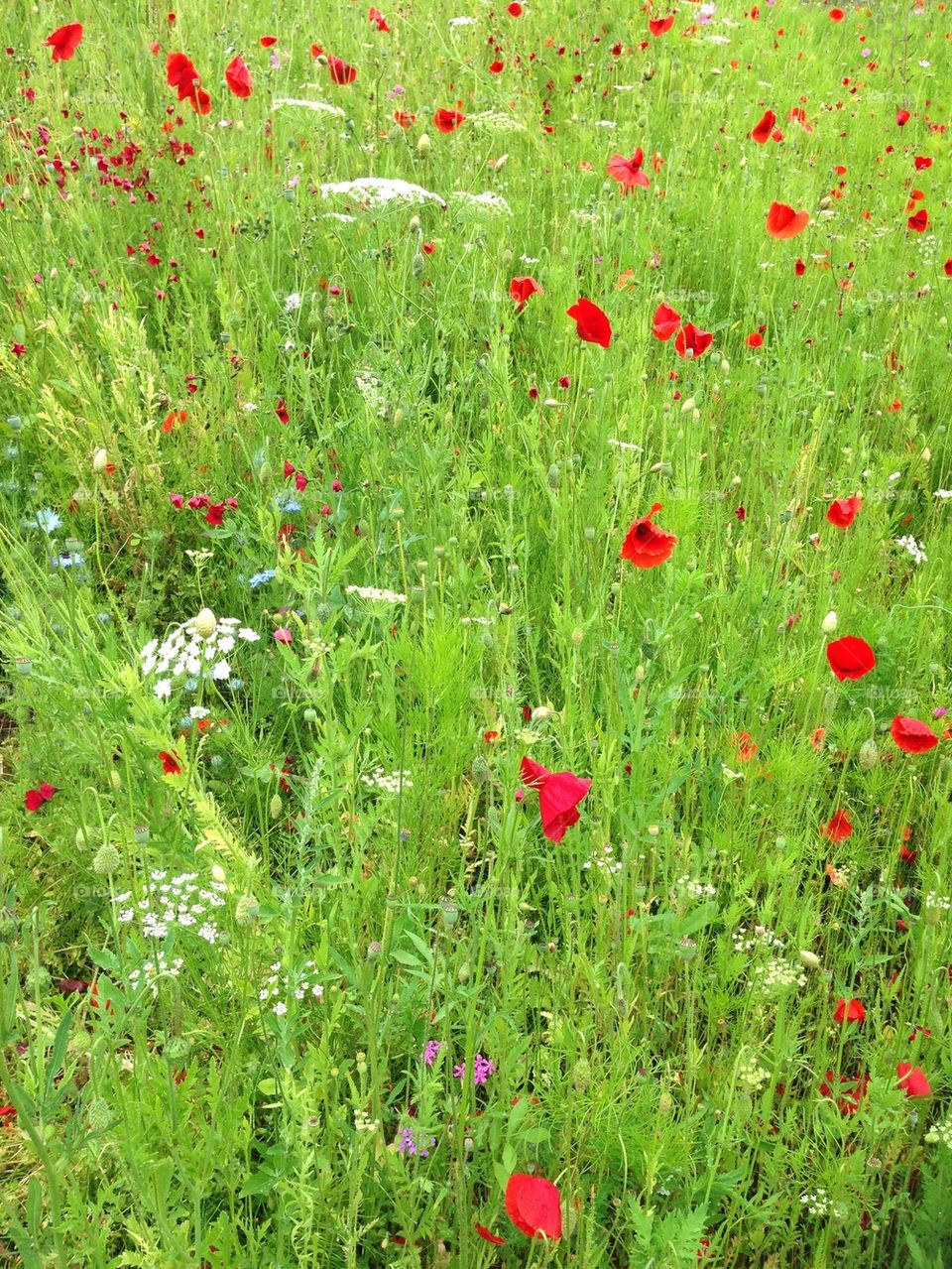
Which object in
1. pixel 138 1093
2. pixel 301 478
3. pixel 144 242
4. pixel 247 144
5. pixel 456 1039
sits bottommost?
pixel 456 1039

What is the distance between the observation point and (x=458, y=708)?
6.68ft

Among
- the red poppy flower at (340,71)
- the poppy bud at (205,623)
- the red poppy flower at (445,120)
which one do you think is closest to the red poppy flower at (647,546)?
the poppy bud at (205,623)

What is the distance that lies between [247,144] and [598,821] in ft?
10.9

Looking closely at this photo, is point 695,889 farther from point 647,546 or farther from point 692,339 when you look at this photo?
point 692,339

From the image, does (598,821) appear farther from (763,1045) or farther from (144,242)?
(144,242)

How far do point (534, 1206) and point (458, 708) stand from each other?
0.99 meters

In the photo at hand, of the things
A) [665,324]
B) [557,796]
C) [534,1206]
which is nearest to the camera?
[534,1206]

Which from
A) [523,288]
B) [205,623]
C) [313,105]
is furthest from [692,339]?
[205,623]

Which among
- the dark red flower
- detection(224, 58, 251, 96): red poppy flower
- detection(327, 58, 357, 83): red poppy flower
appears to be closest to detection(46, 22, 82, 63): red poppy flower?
detection(224, 58, 251, 96): red poppy flower

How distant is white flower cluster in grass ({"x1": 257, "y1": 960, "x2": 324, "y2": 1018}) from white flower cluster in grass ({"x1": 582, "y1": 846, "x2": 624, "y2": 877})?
0.44m

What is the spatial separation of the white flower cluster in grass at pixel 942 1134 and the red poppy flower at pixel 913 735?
0.58m

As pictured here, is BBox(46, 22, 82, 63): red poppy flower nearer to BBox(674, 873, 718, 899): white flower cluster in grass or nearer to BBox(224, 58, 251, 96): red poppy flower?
BBox(224, 58, 251, 96): red poppy flower

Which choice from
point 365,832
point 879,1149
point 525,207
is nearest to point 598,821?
point 365,832

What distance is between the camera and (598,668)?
229cm
